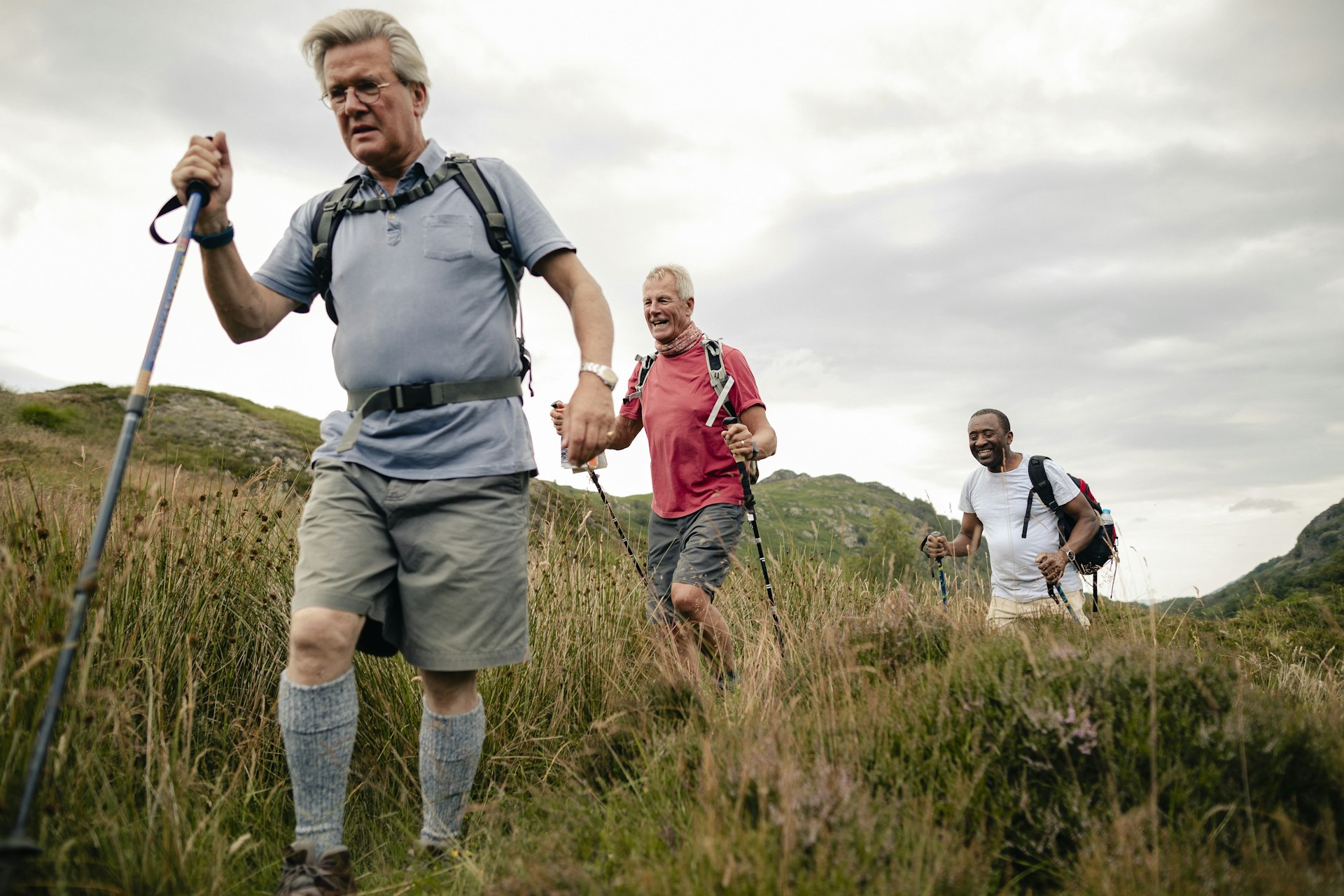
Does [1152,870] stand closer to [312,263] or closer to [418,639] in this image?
[418,639]

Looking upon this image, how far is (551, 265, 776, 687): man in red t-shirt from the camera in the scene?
190 inches

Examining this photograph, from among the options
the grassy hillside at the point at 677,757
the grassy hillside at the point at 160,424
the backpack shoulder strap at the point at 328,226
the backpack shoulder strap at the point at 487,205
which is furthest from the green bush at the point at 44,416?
the backpack shoulder strap at the point at 487,205

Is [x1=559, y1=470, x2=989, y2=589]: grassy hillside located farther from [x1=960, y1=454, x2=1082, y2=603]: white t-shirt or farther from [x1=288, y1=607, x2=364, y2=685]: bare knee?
[x1=288, y1=607, x2=364, y2=685]: bare knee

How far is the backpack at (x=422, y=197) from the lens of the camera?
2.91 m

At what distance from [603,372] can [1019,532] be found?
4.89m

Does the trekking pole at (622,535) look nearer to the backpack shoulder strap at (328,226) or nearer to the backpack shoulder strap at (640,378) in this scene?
the backpack shoulder strap at (640,378)

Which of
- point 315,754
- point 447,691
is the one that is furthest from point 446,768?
point 315,754

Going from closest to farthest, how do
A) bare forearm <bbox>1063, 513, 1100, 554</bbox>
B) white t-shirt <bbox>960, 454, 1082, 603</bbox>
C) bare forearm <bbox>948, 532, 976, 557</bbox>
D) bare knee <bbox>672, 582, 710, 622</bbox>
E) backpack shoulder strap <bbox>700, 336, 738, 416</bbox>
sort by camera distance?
bare knee <bbox>672, 582, 710, 622</bbox> < backpack shoulder strap <bbox>700, 336, 738, 416</bbox> < bare forearm <bbox>1063, 513, 1100, 554</bbox> < white t-shirt <bbox>960, 454, 1082, 603</bbox> < bare forearm <bbox>948, 532, 976, 557</bbox>

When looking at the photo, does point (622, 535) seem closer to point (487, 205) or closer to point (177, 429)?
point (487, 205)

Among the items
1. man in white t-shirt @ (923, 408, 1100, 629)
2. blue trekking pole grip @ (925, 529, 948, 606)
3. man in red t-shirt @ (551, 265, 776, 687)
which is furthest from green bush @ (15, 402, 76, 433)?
man in white t-shirt @ (923, 408, 1100, 629)

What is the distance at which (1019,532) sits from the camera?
6625 mm

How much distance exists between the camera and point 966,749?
8.45 ft

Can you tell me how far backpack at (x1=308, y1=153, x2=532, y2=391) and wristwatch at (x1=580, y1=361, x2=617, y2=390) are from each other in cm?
39

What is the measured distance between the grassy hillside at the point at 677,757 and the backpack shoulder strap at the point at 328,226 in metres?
1.19
